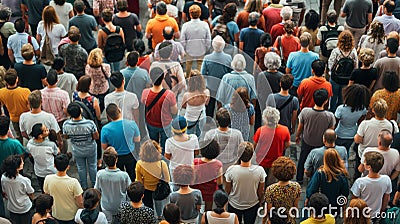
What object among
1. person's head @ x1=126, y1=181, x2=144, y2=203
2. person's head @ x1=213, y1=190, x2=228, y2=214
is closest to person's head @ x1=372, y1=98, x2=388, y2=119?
person's head @ x1=213, y1=190, x2=228, y2=214

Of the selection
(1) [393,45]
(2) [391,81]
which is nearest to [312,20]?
(1) [393,45]

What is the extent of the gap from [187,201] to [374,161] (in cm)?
220

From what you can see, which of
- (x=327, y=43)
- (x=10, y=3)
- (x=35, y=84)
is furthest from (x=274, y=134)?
(x=10, y=3)

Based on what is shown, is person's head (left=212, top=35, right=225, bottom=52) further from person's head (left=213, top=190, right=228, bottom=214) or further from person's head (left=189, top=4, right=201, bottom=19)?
person's head (left=213, top=190, right=228, bottom=214)

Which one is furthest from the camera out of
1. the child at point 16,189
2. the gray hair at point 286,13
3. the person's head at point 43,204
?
the gray hair at point 286,13

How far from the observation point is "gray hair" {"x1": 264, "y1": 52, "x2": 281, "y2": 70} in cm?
984

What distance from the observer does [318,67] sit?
962 centimetres

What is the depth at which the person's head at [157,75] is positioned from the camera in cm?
961

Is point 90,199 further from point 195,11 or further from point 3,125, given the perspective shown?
point 195,11

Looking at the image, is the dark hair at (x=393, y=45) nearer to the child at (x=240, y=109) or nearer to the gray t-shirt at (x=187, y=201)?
the child at (x=240, y=109)

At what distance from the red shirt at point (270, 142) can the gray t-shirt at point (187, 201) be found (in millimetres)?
1258

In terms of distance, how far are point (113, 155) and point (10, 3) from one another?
19.4 feet

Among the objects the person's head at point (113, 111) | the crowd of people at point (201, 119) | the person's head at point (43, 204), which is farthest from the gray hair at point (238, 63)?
the person's head at point (43, 204)

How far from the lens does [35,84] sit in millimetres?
10445
